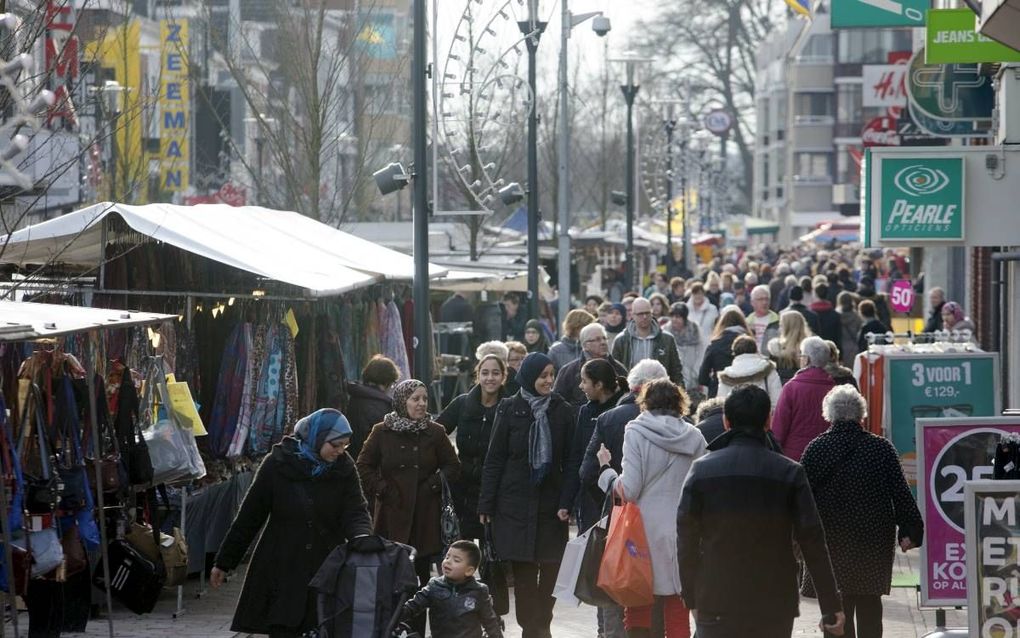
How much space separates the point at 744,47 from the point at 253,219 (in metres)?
72.6

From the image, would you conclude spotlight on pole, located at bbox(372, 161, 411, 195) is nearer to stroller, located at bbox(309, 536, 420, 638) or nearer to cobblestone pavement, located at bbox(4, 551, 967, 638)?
cobblestone pavement, located at bbox(4, 551, 967, 638)

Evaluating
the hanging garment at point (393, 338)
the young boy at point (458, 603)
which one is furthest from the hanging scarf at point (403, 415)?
the hanging garment at point (393, 338)

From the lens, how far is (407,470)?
400 inches

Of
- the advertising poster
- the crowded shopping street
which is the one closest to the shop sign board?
the crowded shopping street

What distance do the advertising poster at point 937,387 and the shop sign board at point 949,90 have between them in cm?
316

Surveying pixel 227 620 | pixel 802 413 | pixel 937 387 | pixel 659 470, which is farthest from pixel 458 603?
pixel 937 387

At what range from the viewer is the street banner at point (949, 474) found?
9164 mm

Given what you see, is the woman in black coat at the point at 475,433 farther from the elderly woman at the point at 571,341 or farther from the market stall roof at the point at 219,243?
the elderly woman at the point at 571,341

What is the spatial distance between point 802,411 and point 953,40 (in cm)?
287

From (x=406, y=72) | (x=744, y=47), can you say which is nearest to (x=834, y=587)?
(x=406, y=72)

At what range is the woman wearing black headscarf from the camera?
10141 mm

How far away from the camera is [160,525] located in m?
11.3

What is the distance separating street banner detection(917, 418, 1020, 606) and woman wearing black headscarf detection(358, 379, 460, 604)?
259cm

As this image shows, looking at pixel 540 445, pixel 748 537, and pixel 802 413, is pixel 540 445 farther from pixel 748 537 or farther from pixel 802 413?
pixel 748 537
